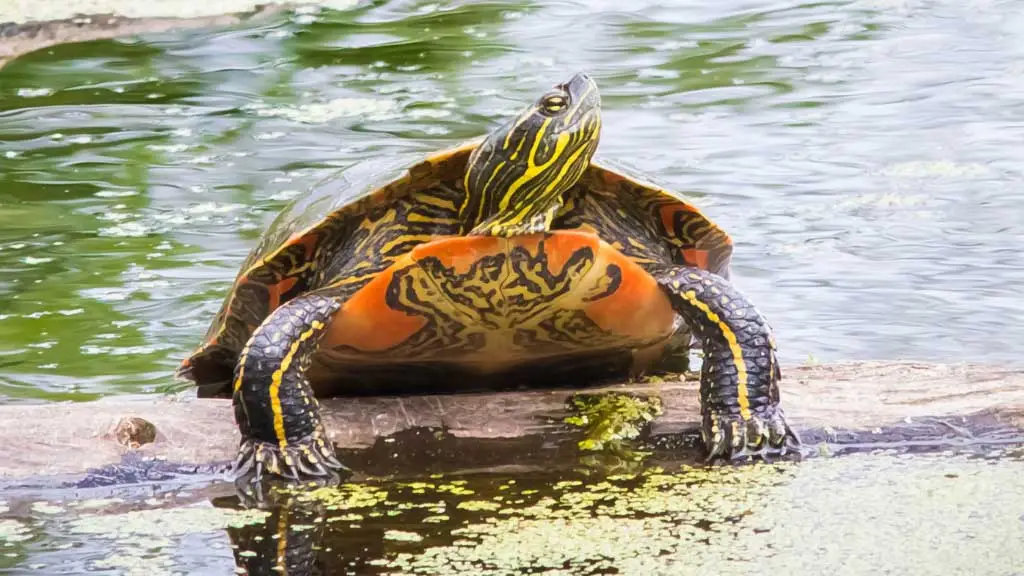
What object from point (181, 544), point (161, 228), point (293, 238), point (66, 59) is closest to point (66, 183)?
point (161, 228)

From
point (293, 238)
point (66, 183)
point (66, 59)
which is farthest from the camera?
point (66, 59)

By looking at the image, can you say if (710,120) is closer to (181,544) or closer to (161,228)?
(161,228)

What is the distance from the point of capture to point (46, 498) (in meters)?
3.14

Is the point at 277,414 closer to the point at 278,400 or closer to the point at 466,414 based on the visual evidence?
the point at 278,400

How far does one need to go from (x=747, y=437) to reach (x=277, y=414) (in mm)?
1079

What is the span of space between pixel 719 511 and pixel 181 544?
3.63 ft

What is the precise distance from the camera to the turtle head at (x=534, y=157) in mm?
3367

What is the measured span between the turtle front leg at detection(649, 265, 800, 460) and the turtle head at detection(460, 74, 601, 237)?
40 centimetres

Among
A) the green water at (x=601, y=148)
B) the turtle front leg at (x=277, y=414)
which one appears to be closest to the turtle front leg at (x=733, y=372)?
the turtle front leg at (x=277, y=414)

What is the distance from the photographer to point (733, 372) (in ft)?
11.0

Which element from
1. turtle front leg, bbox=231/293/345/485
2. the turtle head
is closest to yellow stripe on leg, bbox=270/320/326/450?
turtle front leg, bbox=231/293/345/485

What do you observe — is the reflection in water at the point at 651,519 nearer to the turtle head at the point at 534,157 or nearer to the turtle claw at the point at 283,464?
the turtle claw at the point at 283,464

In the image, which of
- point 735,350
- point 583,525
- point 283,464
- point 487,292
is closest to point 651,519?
point 583,525

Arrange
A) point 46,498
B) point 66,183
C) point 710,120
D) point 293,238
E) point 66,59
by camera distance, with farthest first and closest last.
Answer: point 66,59 < point 710,120 < point 66,183 < point 293,238 < point 46,498
